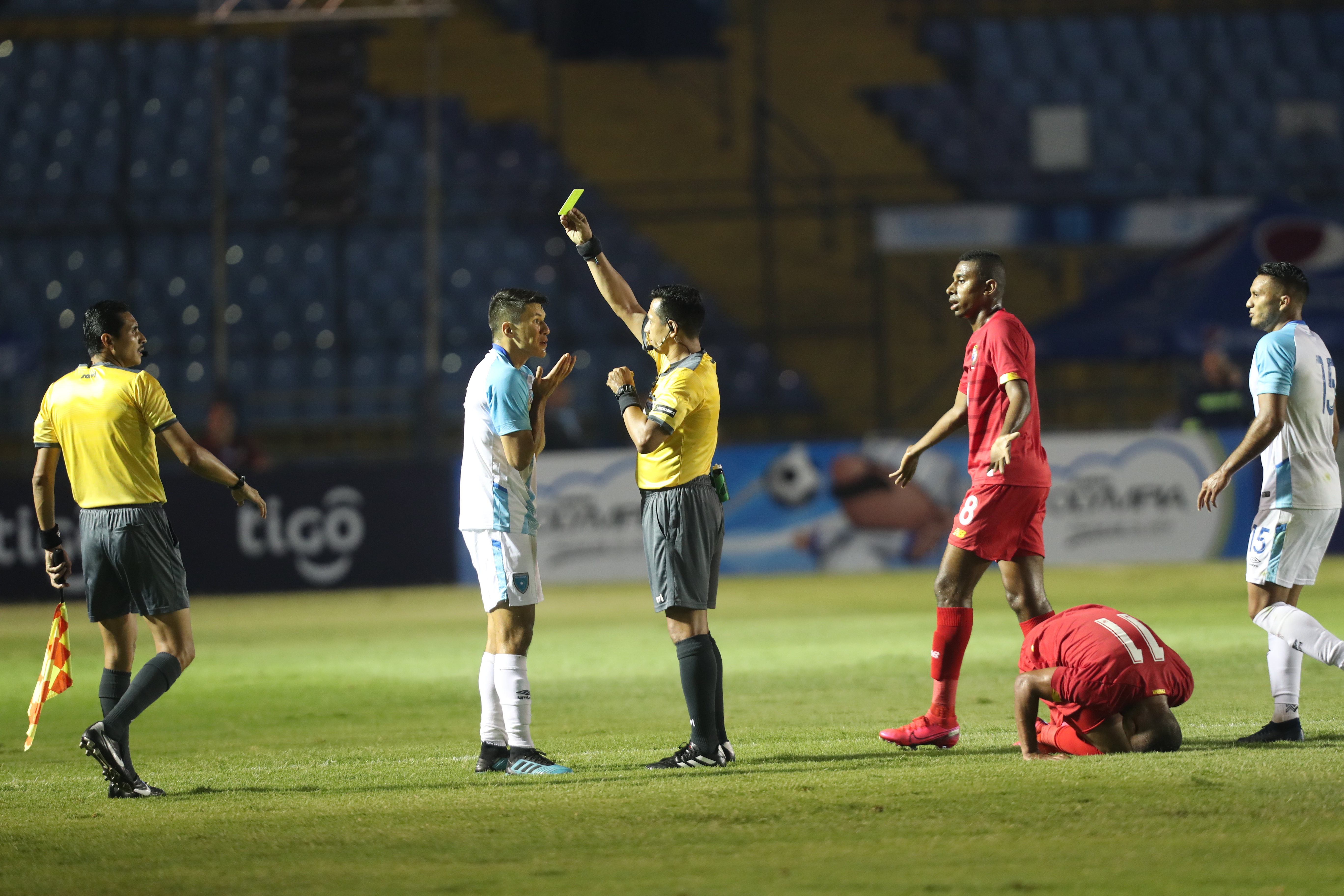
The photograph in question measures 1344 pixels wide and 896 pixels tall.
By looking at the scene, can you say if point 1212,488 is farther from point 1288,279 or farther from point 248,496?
point 248,496

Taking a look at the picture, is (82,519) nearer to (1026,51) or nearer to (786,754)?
(786,754)

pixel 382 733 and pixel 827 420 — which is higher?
pixel 827 420

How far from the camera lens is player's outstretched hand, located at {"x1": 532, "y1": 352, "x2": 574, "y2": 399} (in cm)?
680

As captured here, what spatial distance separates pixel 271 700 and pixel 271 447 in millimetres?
12444

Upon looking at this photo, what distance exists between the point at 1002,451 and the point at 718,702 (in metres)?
1.66

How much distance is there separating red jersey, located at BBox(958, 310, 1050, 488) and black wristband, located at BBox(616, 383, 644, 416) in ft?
5.23

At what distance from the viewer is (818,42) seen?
27344 mm

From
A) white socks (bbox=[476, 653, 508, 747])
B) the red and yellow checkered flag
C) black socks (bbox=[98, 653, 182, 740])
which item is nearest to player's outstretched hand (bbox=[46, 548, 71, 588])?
the red and yellow checkered flag

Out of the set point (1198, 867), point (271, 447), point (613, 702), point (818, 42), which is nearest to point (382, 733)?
point (613, 702)

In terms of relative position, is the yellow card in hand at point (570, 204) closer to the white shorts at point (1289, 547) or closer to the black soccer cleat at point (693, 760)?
the black soccer cleat at point (693, 760)

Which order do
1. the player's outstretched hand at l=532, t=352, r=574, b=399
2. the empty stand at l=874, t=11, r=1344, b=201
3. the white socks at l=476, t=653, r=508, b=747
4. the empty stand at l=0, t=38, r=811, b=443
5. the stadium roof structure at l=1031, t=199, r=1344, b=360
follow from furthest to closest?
the empty stand at l=874, t=11, r=1344, b=201
the empty stand at l=0, t=38, r=811, b=443
the stadium roof structure at l=1031, t=199, r=1344, b=360
the white socks at l=476, t=653, r=508, b=747
the player's outstretched hand at l=532, t=352, r=574, b=399

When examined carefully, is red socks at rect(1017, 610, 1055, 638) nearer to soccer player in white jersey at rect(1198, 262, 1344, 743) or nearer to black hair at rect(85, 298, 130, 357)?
soccer player in white jersey at rect(1198, 262, 1344, 743)

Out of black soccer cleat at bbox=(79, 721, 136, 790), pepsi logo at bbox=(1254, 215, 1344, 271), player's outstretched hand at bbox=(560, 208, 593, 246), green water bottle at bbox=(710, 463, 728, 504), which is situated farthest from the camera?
pepsi logo at bbox=(1254, 215, 1344, 271)

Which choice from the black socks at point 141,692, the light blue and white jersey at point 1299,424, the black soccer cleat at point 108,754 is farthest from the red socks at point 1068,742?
the black soccer cleat at point 108,754
